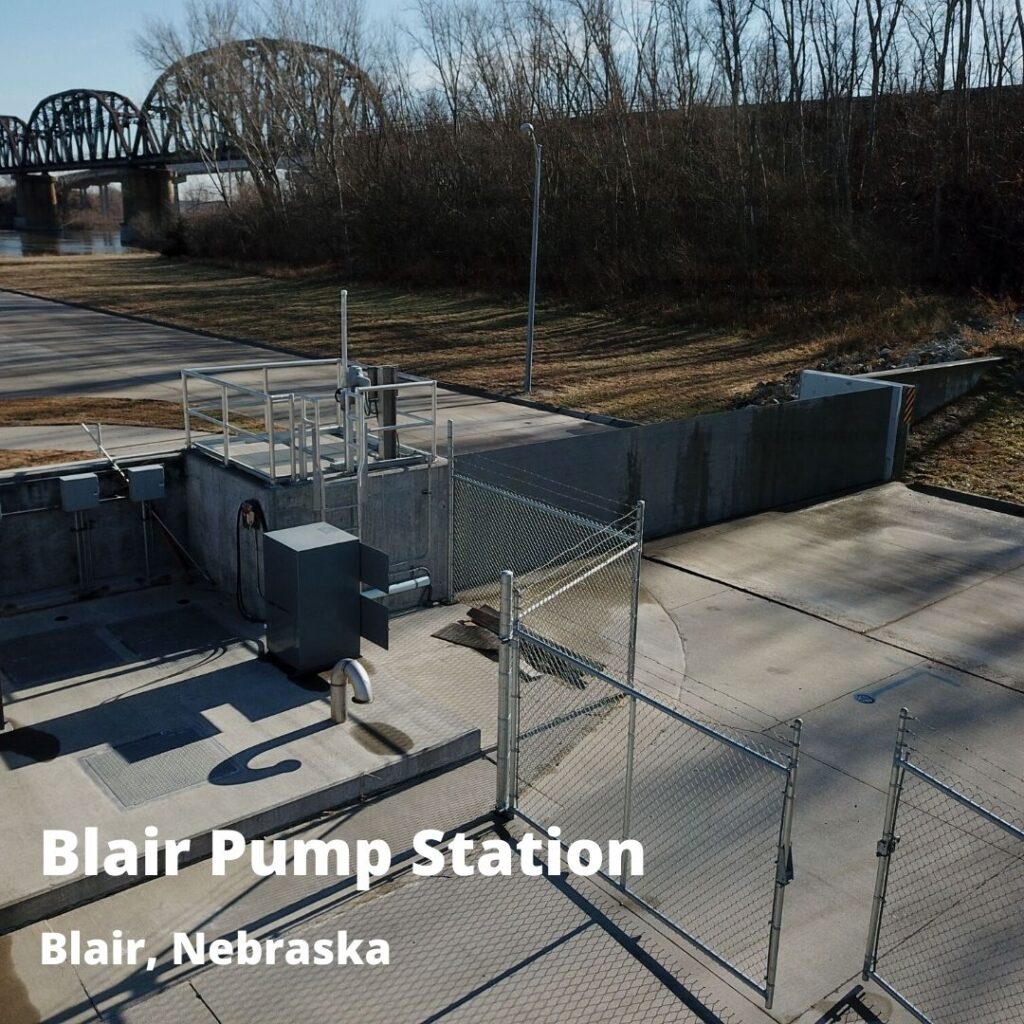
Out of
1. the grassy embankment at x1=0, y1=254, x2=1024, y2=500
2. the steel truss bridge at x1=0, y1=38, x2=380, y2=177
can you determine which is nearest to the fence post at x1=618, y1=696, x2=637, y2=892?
the grassy embankment at x1=0, y1=254, x2=1024, y2=500

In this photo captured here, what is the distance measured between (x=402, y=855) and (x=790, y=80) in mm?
39328

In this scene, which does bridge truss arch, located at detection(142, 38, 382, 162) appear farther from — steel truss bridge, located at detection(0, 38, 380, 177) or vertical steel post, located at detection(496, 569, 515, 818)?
vertical steel post, located at detection(496, 569, 515, 818)

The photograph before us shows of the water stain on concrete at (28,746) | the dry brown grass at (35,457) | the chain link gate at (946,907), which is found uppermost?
the dry brown grass at (35,457)

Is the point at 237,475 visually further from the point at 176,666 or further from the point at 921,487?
the point at 921,487

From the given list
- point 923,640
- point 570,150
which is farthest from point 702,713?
point 570,150

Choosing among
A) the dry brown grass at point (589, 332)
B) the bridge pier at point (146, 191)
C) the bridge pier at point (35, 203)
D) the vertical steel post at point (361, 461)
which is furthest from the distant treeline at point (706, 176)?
the bridge pier at point (35, 203)

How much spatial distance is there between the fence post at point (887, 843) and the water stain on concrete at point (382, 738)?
346cm

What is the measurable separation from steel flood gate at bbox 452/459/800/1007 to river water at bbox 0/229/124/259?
66.0 meters

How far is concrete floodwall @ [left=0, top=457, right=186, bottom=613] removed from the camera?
10.2m

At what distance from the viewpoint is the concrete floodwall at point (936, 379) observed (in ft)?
62.1

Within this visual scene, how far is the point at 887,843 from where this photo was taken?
529 centimetres

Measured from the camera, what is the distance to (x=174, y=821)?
22.0 feet

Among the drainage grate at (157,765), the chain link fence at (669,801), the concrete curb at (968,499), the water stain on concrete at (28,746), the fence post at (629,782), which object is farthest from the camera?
the concrete curb at (968,499)

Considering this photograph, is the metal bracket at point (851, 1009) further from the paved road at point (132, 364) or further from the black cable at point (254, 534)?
the paved road at point (132, 364)
